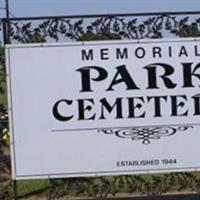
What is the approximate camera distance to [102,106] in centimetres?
747

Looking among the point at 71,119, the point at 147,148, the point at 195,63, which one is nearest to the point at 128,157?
the point at 147,148

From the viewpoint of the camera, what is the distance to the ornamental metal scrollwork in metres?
7.50

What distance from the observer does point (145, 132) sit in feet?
24.7

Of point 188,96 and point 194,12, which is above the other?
point 194,12

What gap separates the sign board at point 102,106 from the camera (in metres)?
7.42

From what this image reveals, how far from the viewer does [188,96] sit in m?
7.55

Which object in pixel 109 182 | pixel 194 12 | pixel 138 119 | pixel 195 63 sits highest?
pixel 194 12

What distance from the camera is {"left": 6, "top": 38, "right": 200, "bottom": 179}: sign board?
7422 millimetres

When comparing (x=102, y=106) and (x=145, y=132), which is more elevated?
(x=102, y=106)

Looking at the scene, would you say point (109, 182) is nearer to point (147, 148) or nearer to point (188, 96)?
point (147, 148)

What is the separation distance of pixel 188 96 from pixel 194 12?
2.77 feet

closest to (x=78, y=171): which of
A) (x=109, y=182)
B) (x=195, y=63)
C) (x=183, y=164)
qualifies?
(x=109, y=182)

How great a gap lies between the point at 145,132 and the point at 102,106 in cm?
50

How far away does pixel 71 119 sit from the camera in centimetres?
745
